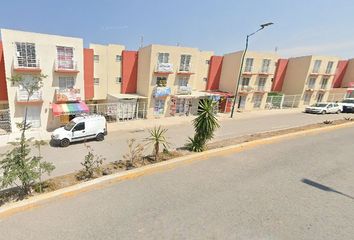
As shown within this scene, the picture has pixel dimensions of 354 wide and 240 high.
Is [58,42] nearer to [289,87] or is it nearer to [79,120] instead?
[79,120]

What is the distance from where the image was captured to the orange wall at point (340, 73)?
3978 cm

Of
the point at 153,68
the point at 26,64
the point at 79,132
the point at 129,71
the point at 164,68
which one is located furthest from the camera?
the point at 129,71

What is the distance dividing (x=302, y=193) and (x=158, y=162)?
15.5ft

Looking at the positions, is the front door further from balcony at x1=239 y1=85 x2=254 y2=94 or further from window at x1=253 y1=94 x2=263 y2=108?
window at x1=253 y1=94 x2=263 y2=108

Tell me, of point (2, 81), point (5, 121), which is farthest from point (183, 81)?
point (5, 121)

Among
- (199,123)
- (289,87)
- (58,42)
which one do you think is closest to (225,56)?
(289,87)

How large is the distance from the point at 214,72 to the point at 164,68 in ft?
32.0

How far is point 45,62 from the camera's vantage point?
1819 centimetres

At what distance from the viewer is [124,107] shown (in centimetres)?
2312

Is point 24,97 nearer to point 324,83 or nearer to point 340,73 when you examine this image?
point 324,83

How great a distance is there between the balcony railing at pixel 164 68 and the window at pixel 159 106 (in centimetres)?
336

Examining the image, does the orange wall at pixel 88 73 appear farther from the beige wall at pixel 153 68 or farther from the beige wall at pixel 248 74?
the beige wall at pixel 248 74

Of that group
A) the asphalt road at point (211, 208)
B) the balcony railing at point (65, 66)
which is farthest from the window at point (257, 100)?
the asphalt road at point (211, 208)

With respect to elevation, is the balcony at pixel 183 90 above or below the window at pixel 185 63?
below
